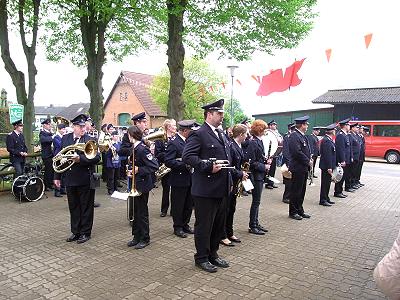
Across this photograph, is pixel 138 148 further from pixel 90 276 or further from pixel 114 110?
pixel 114 110


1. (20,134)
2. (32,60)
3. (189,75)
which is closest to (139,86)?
(189,75)

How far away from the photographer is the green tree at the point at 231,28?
13375 mm

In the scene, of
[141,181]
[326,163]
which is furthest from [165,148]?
[326,163]

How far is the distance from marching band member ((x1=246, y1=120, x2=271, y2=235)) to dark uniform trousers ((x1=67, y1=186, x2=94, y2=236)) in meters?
2.88

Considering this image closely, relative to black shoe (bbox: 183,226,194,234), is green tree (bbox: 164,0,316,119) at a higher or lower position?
higher

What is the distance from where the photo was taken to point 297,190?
311 inches

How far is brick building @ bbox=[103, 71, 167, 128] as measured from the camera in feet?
146

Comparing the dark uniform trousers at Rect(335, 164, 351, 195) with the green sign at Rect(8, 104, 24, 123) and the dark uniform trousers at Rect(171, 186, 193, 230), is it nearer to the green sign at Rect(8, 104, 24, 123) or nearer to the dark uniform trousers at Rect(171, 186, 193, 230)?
the dark uniform trousers at Rect(171, 186, 193, 230)

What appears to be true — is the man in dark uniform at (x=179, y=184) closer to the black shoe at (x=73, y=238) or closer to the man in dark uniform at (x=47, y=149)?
the black shoe at (x=73, y=238)

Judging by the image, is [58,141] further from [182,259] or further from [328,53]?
[328,53]

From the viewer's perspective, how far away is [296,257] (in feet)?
18.3

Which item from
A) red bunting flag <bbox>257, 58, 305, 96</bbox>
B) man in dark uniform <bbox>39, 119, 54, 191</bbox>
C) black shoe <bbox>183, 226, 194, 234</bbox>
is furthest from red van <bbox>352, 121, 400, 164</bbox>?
black shoe <bbox>183, 226, 194, 234</bbox>

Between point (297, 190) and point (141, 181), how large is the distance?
366 centimetres

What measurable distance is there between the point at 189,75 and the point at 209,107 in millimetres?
33865
